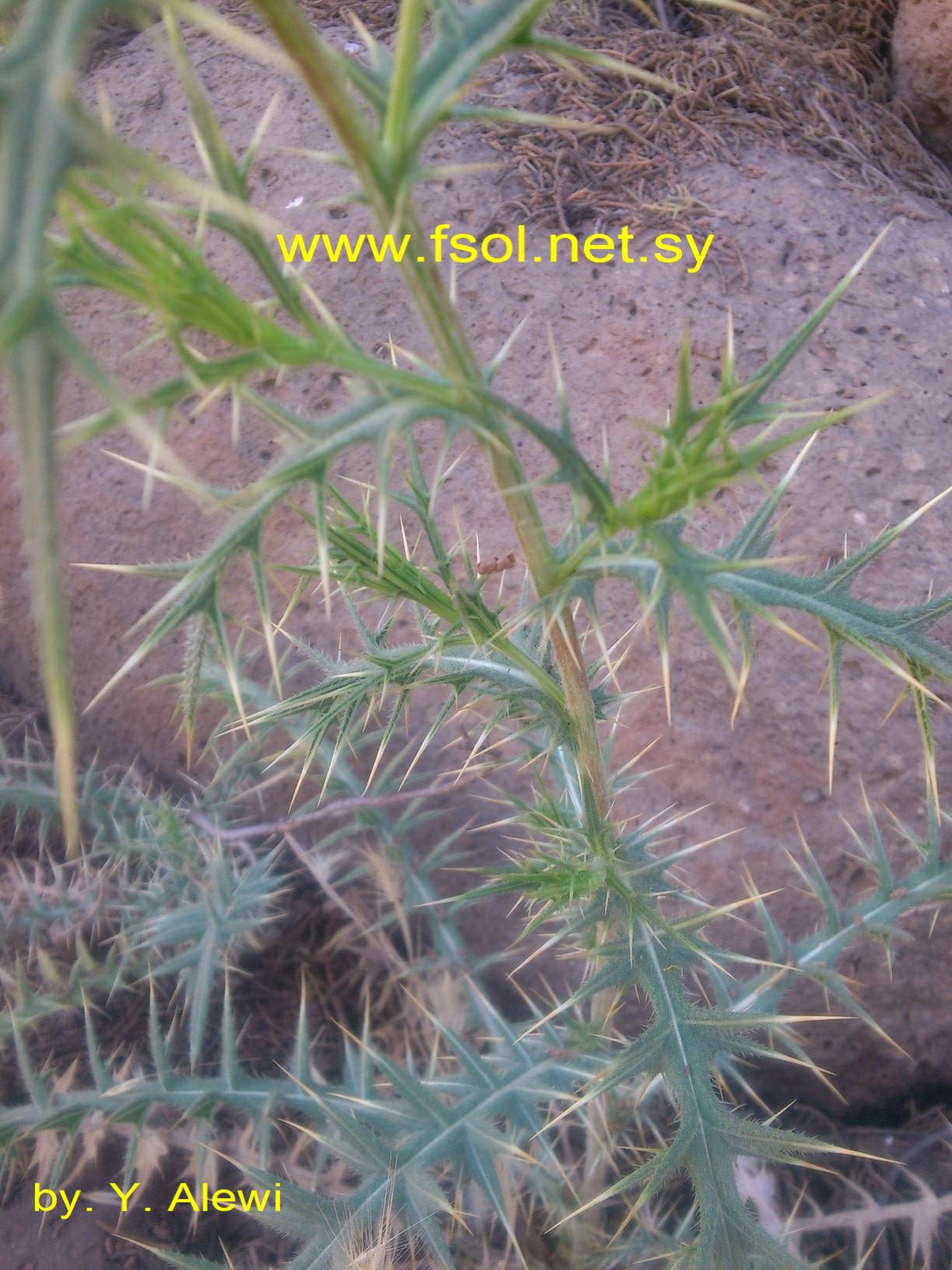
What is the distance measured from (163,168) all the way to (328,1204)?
4.58 feet

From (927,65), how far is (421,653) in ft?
9.40

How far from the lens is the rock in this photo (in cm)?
274

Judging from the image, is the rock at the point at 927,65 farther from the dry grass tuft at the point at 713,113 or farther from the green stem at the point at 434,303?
the green stem at the point at 434,303

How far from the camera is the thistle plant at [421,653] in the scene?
58 cm

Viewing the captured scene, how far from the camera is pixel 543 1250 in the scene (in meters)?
1.83

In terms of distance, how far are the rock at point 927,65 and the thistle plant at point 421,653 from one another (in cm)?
167

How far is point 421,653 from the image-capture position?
3.91ft

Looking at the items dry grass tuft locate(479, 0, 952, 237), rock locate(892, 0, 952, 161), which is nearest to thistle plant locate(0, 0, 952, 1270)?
dry grass tuft locate(479, 0, 952, 237)

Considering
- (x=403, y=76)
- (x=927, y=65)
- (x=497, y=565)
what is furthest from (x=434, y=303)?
(x=927, y=65)

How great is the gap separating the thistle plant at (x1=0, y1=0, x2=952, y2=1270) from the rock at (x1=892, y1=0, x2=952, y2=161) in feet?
5.48

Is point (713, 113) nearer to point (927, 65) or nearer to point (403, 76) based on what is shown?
point (927, 65)

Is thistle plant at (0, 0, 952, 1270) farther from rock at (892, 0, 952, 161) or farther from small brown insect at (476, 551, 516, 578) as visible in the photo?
rock at (892, 0, 952, 161)

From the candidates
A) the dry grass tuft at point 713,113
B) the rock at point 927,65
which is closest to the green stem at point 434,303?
the dry grass tuft at point 713,113

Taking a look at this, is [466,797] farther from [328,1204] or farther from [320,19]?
[320,19]
